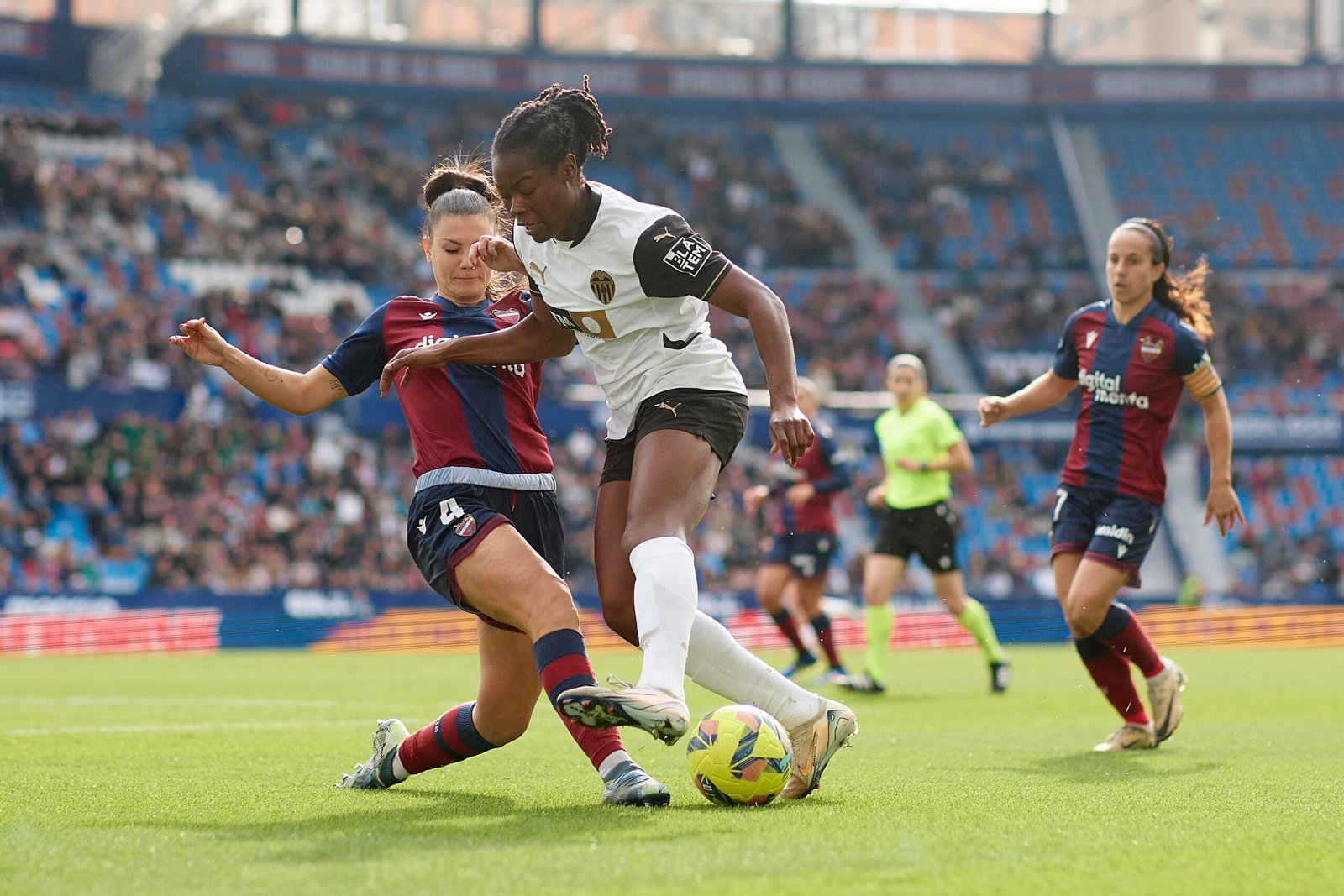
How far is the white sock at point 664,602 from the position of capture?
4.46 metres

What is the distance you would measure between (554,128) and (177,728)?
512cm

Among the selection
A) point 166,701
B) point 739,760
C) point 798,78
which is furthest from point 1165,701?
point 798,78

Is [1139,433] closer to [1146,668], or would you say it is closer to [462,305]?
[1146,668]

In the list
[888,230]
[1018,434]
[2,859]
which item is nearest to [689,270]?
[2,859]

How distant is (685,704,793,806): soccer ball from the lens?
15.8 feet

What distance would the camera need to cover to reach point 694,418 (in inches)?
192

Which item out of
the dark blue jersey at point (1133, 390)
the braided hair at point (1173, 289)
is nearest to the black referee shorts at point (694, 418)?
the dark blue jersey at point (1133, 390)

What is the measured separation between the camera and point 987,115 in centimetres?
3884

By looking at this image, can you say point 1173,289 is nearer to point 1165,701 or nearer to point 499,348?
point 1165,701

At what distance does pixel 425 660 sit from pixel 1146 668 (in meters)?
11.9

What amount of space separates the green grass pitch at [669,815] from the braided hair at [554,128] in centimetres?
204

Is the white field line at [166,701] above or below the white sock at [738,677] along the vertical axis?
below

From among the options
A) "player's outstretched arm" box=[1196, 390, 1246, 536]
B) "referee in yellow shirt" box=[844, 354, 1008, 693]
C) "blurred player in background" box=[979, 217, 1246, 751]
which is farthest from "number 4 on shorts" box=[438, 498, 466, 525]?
"referee in yellow shirt" box=[844, 354, 1008, 693]

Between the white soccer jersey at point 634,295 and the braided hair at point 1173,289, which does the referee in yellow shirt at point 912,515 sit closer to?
the braided hair at point 1173,289
